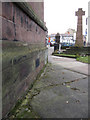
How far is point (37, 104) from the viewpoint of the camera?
195 centimetres

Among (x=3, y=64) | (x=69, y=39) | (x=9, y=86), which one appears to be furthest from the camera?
(x=69, y=39)

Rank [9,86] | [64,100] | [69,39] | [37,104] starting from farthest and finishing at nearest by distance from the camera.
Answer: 1. [69,39]
2. [64,100]
3. [37,104]
4. [9,86]

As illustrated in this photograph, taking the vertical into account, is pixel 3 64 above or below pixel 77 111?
above

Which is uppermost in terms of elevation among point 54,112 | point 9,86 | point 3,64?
point 3,64

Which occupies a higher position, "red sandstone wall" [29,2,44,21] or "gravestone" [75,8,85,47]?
"gravestone" [75,8,85,47]

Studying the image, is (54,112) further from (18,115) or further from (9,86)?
(9,86)

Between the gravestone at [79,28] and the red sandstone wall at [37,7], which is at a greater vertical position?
the gravestone at [79,28]

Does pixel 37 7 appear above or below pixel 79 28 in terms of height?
below

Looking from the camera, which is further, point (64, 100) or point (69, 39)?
point (69, 39)

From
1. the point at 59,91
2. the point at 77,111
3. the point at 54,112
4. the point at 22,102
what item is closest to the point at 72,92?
the point at 59,91

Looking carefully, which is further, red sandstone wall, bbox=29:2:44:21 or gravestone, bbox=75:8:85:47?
gravestone, bbox=75:8:85:47

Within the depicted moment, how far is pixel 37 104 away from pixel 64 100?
1.81 feet

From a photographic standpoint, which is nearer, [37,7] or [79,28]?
[37,7]

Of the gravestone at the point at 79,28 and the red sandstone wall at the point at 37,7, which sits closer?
the red sandstone wall at the point at 37,7
